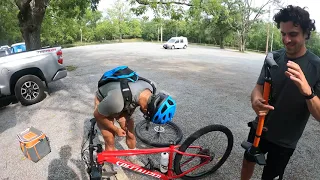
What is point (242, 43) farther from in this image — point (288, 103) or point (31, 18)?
point (288, 103)

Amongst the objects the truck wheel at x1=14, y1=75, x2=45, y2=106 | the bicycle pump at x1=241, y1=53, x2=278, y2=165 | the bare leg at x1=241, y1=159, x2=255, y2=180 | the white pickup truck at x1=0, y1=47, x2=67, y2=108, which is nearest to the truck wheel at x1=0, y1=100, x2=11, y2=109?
the white pickup truck at x1=0, y1=47, x2=67, y2=108

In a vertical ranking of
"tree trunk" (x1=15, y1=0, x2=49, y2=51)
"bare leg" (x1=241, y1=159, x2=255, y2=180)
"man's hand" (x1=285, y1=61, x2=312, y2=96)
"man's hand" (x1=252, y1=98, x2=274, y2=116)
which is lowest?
"bare leg" (x1=241, y1=159, x2=255, y2=180)

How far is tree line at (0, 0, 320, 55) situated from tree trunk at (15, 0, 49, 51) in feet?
0.76

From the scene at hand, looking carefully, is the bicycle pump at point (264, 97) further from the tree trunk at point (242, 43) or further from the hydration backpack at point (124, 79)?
the tree trunk at point (242, 43)

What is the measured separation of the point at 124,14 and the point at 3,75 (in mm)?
56965

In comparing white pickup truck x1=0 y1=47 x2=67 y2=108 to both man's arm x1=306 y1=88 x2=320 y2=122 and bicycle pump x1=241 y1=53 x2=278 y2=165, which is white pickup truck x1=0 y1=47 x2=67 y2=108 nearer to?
bicycle pump x1=241 y1=53 x2=278 y2=165

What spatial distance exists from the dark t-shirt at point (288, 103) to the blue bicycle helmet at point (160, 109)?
906mm

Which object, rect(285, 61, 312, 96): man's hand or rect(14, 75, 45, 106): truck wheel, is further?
rect(14, 75, 45, 106): truck wheel

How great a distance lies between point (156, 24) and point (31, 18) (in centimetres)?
829

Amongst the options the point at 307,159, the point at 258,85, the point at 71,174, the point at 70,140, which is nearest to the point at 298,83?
the point at 258,85

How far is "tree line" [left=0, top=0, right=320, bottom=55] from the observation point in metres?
11.2

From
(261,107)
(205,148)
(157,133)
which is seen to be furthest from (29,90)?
(261,107)

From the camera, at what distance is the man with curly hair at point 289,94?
1.82 metres

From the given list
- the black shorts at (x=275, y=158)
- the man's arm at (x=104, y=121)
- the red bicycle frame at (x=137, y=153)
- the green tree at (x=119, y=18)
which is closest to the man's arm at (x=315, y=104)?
the black shorts at (x=275, y=158)
